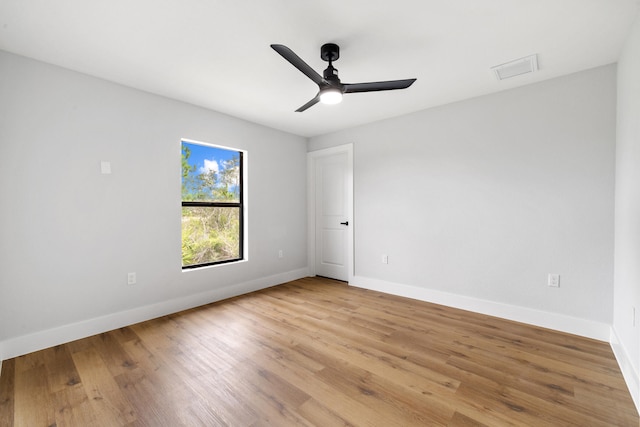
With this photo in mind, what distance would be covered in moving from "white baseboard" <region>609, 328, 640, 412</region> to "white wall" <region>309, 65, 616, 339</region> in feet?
0.69

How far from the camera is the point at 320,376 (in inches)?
74.9

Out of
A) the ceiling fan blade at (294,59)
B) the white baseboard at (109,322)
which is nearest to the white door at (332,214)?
the white baseboard at (109,322)

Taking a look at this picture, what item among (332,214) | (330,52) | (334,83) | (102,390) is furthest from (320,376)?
(332,214)

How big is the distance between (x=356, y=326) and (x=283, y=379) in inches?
41.9

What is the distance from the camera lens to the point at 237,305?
335 centimetres

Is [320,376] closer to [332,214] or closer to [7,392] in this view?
[7,392]

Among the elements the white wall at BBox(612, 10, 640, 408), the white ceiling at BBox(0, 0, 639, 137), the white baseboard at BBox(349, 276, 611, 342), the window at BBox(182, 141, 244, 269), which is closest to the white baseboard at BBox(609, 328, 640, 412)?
the white wall at BBox(612, 10, 640, 408)

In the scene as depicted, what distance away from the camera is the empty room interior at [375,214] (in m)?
1.73

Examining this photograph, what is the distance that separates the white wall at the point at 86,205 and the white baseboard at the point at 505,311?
93.3 inches

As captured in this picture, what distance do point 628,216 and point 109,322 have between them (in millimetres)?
4529

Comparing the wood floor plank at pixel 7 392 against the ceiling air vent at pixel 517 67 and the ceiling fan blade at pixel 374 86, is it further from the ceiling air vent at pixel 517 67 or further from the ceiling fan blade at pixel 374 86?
the ceiling air vent at pixel 517 67

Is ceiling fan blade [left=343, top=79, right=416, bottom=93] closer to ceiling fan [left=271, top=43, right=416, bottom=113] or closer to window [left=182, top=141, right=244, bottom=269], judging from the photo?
ceiling fan [left=271, top=43, right=416, bottom=113]

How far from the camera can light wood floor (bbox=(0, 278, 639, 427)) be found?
5.06 ft

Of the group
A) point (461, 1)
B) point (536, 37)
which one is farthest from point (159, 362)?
point (536, 37)
